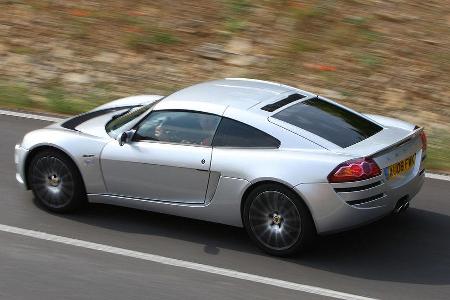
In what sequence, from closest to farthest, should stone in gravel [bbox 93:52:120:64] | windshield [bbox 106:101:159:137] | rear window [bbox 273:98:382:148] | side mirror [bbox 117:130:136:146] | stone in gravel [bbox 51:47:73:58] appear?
1. rear window [bbox 273:98:382:148]
2. side mirror [bbox 117:130:136:146]
3. windshield [bbox 106:101:159:137]
4. stone in gravel [bbox 93:52:120:64]
5. stone in gravel [bbox 51:47:73:58]

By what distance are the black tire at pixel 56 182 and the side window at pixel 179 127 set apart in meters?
0.79

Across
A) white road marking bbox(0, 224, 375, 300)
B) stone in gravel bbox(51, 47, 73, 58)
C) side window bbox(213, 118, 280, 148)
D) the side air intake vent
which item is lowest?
white road marking bbox(0, 224, 375, 300)

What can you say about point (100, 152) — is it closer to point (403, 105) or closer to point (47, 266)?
point (47, 266)

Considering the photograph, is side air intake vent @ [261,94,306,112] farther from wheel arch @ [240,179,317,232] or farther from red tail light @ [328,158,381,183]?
red tail light @ [328,158,381,183]

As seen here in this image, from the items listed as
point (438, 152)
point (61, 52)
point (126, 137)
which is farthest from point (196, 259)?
point (61, 52)

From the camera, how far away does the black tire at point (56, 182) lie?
8.70 metres

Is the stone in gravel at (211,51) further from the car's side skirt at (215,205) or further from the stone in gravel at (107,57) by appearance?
the car's side skirt at (215,205)

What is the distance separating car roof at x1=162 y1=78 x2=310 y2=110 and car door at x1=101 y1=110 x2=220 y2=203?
0.61 ft

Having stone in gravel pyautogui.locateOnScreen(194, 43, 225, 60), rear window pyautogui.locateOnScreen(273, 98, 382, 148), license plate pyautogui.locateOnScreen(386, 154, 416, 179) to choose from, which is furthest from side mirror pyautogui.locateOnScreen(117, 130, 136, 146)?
stone in gravel pyautogui.locateOnScreen(194, 43, 225, 60)

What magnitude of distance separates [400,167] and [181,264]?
215cm

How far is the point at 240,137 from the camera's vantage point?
8055 mm

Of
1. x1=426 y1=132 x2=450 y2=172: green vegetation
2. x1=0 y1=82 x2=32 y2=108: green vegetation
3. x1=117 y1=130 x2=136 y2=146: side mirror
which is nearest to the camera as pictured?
x1=117 y1=130 x2=136 y2=146: side mirror

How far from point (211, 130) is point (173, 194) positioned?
695 mm

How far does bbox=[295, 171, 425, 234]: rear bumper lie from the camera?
7.57m
